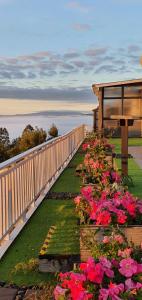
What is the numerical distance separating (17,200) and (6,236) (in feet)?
1.72

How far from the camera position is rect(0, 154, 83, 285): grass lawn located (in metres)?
4.36

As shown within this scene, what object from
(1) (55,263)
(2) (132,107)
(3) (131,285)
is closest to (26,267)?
(1) (55,263)

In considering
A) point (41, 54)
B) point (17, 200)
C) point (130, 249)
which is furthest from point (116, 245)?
point (41, 54)

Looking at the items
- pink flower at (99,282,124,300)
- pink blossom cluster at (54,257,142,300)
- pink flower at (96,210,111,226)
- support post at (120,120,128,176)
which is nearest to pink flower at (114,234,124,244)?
pink blossom cluster at (54,257,142,300)

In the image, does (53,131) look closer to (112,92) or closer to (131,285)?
(112,92)

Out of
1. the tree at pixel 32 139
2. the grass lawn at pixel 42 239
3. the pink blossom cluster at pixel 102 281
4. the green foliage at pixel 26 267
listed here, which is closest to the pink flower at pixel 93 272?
the pink blossom cluster at pixel 102 281

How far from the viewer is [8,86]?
37000 millimetres

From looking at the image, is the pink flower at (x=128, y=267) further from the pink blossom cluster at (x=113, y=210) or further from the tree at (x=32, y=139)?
the tree at (x=32, y=139)

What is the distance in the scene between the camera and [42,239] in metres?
5.59

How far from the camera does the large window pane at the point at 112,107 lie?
85.0 feet

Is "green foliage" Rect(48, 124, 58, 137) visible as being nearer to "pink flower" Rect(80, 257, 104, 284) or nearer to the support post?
the support post

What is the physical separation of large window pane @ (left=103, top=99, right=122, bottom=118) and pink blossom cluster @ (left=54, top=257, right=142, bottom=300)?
2347 cm

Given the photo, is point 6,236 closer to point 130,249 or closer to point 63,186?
point 130,249

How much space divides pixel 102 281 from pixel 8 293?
5.08 ft
